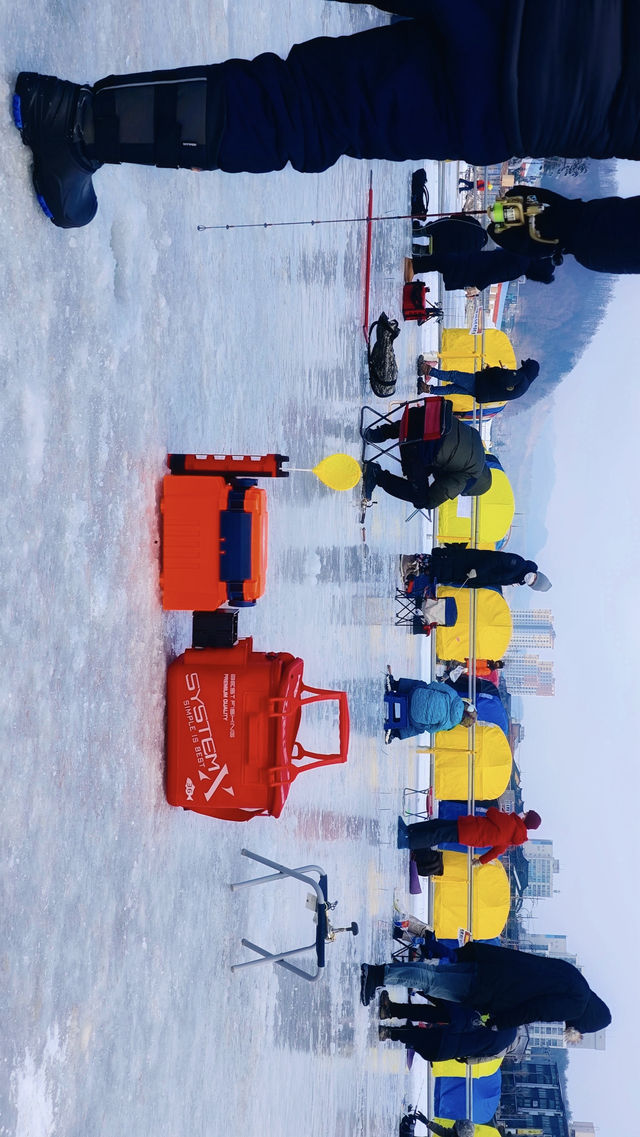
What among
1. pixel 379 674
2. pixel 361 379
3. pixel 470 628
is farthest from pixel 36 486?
pixel 470 628

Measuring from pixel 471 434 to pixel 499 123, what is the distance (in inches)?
146

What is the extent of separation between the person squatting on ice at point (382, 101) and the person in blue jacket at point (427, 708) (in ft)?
15.2

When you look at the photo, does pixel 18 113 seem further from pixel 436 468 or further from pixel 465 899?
pixel 465 899

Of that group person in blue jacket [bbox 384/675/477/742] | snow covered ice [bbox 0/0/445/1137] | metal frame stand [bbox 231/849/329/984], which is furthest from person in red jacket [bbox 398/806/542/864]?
Answer: metal frame stand [bbox 231/849/329/984]

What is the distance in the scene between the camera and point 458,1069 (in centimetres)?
706

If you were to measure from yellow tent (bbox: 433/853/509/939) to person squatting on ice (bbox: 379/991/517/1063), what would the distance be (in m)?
1.19

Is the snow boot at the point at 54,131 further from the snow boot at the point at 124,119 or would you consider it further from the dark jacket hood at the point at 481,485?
the dark jacket hood at the point at 481,485

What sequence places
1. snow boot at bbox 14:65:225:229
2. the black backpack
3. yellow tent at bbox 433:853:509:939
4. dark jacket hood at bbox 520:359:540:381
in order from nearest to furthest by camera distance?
1. snow boot at bbox 14:65:225:229
2. the black backpack
3. yellow tent at bbox 433:853:509:939
4. dark jacket hood at bbox 520:359:540:381

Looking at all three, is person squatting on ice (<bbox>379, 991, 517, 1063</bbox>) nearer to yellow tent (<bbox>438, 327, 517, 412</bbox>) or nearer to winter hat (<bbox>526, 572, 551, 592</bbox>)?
winter hat (<bbox>526, 572, 551, 592</bbox>)

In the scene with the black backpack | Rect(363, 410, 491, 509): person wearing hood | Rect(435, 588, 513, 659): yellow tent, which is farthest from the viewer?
Rect(435, 588, 513, 659): yellow tent

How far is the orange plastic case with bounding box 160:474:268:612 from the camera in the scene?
2.78m

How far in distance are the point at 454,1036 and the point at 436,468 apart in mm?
3080

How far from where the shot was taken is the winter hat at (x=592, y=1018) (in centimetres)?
526

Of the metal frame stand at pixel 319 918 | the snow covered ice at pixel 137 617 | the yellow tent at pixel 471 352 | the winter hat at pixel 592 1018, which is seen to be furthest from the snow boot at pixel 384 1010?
the yellow tent at pixel 471 352
